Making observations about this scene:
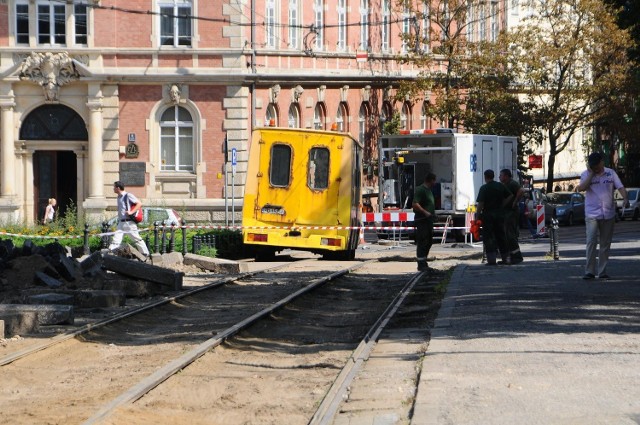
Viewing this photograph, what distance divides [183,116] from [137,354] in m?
33.3

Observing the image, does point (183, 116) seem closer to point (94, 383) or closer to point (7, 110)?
point (7, 110)

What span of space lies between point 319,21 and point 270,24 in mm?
3816

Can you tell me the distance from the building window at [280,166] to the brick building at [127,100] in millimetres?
13949

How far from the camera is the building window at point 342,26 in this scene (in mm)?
53000

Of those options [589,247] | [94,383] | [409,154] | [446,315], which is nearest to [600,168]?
[589,247]

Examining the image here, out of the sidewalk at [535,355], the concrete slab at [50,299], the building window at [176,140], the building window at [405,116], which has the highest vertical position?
the building window at [405,116]

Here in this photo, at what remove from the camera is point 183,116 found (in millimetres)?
47094

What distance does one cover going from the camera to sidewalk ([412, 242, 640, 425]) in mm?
9641

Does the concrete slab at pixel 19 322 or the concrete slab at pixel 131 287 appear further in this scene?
the concrete slab at pixel 131 287

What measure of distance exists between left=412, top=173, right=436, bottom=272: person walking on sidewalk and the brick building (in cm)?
2042

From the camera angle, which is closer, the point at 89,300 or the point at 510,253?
the point at 89,300

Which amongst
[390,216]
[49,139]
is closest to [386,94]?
[49,139]

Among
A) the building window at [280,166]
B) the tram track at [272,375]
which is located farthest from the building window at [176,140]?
the tram track at [272,375]

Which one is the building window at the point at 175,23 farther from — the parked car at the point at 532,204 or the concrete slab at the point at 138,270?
the concrete slab at the point at 138,270
